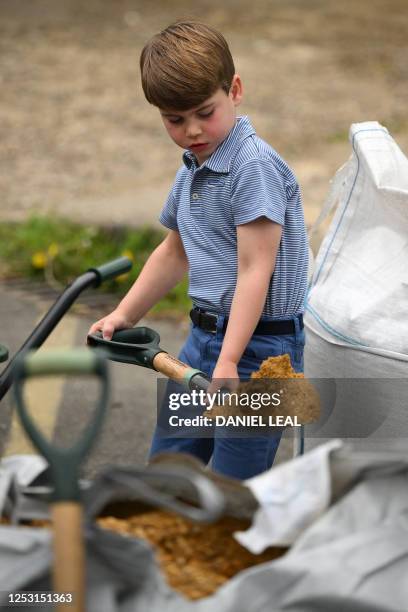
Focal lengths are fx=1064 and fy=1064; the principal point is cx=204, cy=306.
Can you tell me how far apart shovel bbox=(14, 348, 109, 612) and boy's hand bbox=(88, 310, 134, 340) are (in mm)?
1096

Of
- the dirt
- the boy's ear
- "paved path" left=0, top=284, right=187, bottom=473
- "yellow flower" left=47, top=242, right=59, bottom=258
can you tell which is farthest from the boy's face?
the dirt

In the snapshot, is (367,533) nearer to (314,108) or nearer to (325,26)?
(314,108)

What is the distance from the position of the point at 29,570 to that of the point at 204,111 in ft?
3.97

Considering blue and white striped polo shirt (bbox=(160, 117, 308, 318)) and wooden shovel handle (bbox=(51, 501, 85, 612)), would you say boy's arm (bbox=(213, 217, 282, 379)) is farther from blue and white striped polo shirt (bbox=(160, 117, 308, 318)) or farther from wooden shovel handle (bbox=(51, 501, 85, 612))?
wooden shovel handle (bbox=(51, 501, 85, 612))

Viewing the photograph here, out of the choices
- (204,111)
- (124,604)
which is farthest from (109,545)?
(204,111)

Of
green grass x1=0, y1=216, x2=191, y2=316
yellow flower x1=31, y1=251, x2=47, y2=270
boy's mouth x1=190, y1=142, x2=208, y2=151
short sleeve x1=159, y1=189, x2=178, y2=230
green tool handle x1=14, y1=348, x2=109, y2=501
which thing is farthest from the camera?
yellow flower x1=31, y1=251, x2=47, y2=270

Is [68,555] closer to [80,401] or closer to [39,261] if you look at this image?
[80,401]

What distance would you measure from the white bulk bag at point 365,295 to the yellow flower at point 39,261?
263cm

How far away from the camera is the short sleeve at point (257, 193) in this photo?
213 cm

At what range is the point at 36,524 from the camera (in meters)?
1.39

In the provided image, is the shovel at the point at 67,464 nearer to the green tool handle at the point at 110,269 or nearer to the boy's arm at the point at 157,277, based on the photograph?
the green tool handle at the point at 110,269

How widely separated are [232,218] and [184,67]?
1.09ft

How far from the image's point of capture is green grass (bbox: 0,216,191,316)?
471 centimetres

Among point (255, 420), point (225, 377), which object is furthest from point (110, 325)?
point (255, 420)
